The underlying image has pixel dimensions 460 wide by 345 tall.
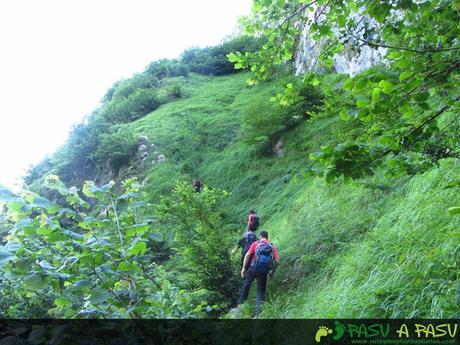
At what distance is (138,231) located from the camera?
1842mm

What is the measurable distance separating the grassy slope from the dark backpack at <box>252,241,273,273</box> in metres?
0.43

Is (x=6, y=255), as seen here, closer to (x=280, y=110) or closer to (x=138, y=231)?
(x=138, y=231)

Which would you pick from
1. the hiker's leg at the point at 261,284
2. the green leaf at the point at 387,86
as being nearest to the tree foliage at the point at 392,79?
the green leaf at the point at 387,86

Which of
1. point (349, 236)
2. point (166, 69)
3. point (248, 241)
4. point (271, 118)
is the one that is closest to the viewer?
point (349, 236)

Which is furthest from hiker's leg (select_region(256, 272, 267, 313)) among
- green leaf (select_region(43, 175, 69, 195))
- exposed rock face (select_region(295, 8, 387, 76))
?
green leaf (select_region(43, 175, 69, 195))

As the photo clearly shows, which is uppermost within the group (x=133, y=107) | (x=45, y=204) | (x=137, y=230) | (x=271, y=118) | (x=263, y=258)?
(x=133, y=107)

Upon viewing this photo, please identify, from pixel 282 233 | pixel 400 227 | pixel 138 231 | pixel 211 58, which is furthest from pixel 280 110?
pixel 211 58

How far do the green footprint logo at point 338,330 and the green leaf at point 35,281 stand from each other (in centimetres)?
229

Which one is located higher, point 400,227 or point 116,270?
point 116,270

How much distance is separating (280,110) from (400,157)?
1104 cm

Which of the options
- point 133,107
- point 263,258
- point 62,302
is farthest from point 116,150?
point 62,302

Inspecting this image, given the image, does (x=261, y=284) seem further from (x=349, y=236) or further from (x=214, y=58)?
(x=214, y=58)

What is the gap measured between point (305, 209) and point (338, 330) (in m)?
5.46

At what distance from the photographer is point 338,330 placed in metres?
3.15
